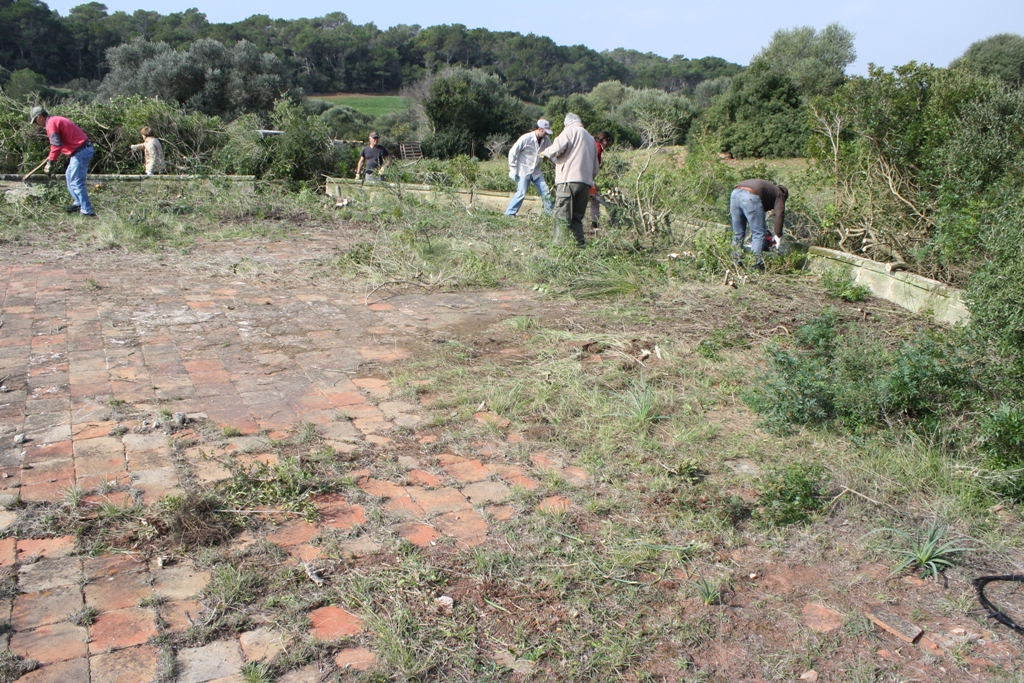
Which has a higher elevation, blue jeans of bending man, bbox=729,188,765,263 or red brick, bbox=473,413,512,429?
blue jeans of bending man, bbox=729,188,765,263

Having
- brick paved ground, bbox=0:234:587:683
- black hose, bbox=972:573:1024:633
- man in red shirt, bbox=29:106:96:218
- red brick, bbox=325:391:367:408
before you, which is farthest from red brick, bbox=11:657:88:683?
man in red shirt, bbox=29:106:96:218

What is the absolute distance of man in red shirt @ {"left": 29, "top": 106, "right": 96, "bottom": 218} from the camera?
384 inches

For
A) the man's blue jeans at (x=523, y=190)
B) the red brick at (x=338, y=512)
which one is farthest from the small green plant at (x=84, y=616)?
the man's blue jeans at (x=523, y=190)

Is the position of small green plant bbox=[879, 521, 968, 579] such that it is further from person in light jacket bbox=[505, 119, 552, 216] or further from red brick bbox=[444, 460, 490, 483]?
person in light jacket bbox=[505, 119, 552, 216]

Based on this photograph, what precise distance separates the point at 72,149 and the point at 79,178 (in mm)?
394

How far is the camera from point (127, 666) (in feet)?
7.29

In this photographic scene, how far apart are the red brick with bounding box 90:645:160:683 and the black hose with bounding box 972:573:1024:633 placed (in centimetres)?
Result: 267

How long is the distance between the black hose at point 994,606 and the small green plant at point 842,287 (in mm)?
4382

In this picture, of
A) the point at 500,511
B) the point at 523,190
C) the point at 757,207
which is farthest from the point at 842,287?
the point at 500,511

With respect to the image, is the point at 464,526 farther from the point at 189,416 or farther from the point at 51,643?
the point at 189,416

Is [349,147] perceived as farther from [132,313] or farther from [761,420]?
[761,420]

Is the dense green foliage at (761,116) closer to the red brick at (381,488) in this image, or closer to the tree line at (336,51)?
the red brick at (381,488)

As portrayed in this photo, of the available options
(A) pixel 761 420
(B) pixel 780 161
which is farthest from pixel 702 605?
(B) pixel 780 161

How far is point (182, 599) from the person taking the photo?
252 cm
